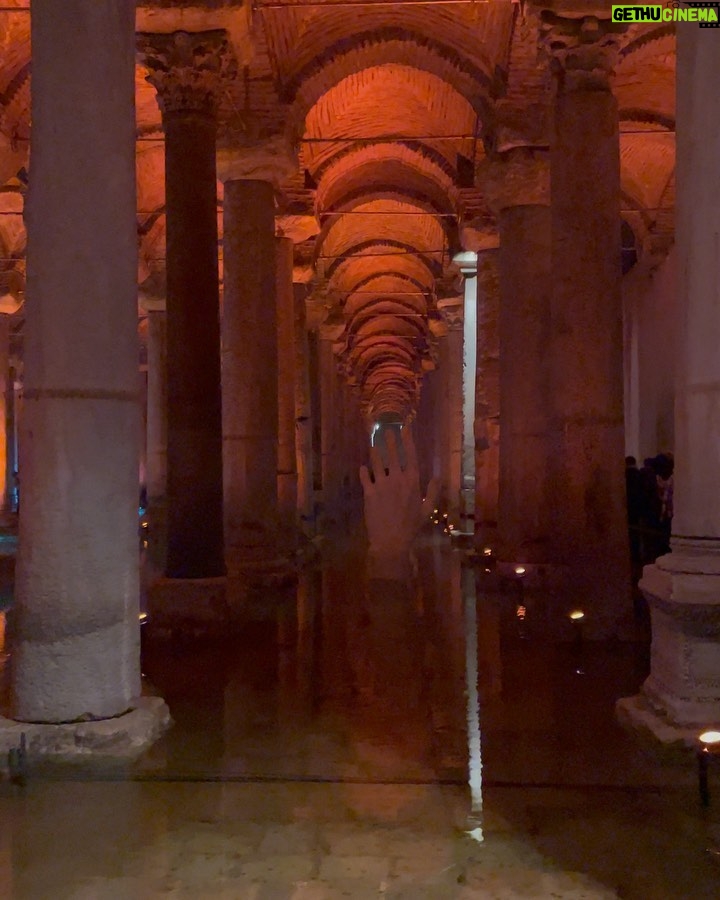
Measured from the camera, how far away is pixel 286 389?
12.7 metres

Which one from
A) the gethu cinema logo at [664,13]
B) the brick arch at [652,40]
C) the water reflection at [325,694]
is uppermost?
the brick arch at [652,40]

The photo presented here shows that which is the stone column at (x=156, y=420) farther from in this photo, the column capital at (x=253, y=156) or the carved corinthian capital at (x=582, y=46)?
the carved corinthian capital at (x=582, y=46)

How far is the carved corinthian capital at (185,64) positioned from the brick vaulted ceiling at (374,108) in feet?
0.36

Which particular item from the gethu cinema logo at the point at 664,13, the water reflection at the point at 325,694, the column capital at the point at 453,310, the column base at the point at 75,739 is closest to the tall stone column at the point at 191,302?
the water reflection at the point at 325,694

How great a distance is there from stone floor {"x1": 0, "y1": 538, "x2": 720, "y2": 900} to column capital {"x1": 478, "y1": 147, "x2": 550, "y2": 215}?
5.32 meters

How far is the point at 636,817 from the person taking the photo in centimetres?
383

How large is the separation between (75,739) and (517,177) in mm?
7599

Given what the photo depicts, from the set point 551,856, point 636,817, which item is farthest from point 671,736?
point 551,856

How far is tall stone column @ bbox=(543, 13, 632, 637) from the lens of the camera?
23.3 ft

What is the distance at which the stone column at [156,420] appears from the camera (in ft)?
57.0

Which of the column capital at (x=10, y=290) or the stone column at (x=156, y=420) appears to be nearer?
the column capital at (x=10, y=290)

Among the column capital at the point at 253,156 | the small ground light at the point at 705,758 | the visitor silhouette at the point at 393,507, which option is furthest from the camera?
the visitor silhouette at the point at 393,507

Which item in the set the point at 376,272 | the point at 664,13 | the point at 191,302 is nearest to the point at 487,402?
the point at 191,302

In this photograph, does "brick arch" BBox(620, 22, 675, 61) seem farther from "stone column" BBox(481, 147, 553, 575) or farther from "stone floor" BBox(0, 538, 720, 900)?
"stone floor" BBox(0, 538, 720, 900)
